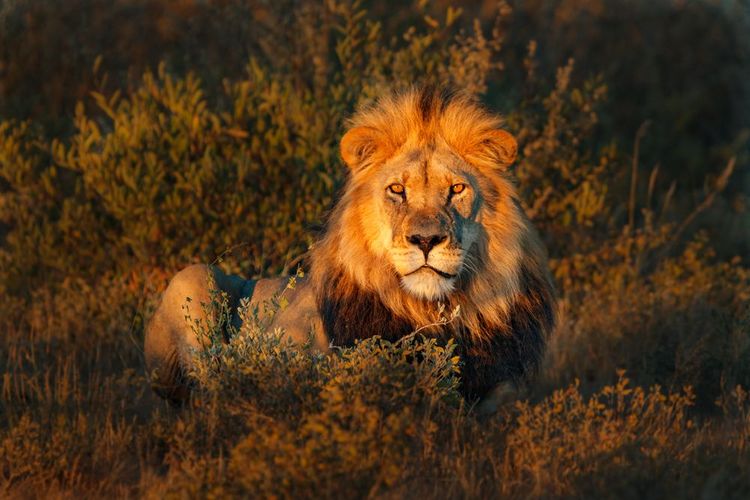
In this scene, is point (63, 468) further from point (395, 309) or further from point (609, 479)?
→ point (609, 479)

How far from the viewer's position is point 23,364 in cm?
667

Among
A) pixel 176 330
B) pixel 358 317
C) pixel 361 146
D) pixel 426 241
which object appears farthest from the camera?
pixel 176 330

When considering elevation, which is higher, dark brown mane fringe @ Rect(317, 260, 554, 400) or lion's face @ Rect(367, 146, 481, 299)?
lion's face @ Rect(367, 146, 481, 299)

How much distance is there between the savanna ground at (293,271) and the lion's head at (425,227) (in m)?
0.23

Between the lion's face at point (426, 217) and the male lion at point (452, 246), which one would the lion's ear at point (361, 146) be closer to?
the male lion at point (452, 246)

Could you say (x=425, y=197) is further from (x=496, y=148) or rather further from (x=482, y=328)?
(x=482, y=328)

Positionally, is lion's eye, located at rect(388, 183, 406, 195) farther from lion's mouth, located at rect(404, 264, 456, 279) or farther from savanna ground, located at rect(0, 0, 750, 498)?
savanna ground, located at rect(0, 0, 750, 498)

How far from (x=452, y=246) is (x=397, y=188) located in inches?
15.1

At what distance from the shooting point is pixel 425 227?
14.8ft

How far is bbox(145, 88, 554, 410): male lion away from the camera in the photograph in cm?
475

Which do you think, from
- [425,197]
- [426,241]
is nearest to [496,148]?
[425,197]

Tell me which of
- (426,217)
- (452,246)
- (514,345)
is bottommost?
(514,345)

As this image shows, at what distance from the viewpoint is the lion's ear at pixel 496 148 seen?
501 cm

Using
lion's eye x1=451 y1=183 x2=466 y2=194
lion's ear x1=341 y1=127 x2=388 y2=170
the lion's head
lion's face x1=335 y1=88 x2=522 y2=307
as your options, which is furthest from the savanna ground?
lion's eye x1=451 y1=183 x2=466 y2=194
